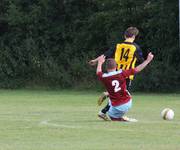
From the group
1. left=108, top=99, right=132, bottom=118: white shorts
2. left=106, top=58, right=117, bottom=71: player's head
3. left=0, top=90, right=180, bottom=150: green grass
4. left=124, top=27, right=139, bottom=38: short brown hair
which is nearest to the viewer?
left=0, top=90, right=180, bottom=150: green grass

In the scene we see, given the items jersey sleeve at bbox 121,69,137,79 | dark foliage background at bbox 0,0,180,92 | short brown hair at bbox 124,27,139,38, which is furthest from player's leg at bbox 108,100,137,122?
dark foliage background at bbox 0,0,180,92

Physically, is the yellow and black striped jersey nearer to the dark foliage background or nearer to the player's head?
the player's head

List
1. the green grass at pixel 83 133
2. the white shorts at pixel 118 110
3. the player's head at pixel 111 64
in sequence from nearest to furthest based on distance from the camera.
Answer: the green grass at pixel 83 133
the player's head at pixel 111 64
the white shorts at pixel 118 110

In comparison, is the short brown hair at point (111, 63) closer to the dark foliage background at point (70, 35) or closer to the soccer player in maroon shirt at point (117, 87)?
the soccer player in maroon shirt at point (117, 87)

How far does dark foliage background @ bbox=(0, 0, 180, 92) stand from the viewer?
34.9 m

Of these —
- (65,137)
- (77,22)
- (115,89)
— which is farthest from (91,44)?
(65,137)

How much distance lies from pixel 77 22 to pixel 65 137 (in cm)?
Result: 2673

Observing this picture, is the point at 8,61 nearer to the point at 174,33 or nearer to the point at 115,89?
the point at 174,33

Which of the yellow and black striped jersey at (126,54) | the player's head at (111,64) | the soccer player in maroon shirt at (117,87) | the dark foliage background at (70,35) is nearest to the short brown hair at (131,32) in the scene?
the yellow and black striped jersey at (126,54)

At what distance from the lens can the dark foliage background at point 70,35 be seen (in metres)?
34.9

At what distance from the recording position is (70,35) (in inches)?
1517

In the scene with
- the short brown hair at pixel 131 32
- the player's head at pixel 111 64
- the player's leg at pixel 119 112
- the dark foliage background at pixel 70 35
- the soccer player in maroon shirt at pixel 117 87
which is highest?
the short brown hair at pixel 131 32

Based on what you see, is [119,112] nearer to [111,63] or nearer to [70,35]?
[111,63]

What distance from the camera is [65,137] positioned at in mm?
11836
